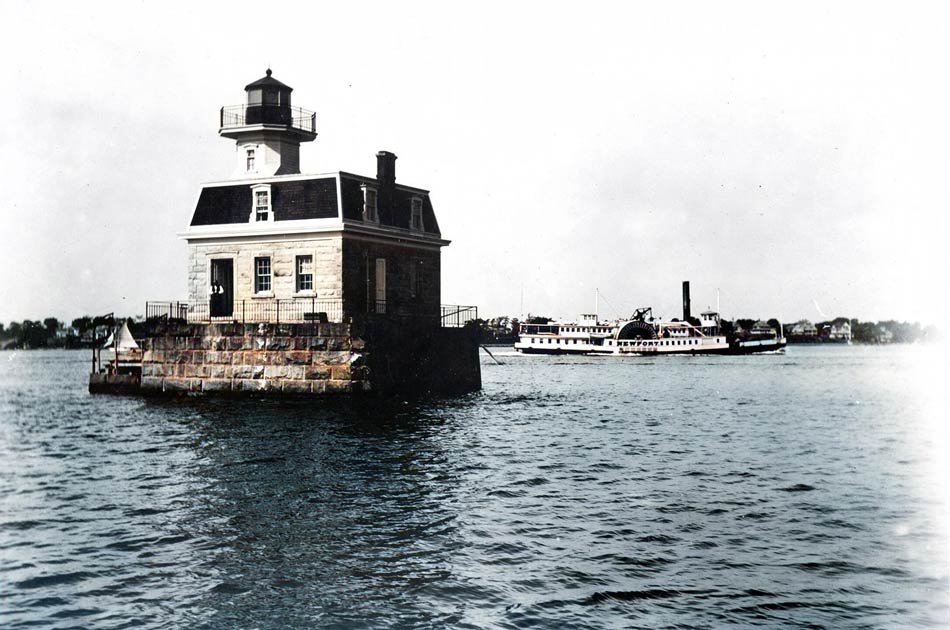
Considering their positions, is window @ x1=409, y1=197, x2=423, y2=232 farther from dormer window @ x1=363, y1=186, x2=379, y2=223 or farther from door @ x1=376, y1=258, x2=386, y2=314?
door @ x1=376, y1=258, x2=386, y2=314

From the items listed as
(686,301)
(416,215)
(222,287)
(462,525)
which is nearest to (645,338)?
(686,301)

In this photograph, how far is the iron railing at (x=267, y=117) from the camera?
38719mm

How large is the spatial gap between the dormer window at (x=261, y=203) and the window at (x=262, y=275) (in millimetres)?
1774

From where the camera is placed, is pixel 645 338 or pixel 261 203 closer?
pixel 261 203

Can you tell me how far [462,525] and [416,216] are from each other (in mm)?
28171

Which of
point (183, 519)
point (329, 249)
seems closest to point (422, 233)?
point (329, 249)

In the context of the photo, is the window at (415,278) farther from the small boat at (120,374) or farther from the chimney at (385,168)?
the small boat at (120,374)

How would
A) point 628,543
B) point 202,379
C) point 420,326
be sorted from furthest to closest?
point 420,326 → point 202,379 → point 628,543

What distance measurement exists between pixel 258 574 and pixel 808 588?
271 inches

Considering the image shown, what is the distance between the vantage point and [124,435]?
84.6 ft

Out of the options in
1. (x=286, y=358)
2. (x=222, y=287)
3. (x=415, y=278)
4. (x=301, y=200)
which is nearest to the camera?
(x=286, y=358)

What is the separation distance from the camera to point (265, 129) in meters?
38.3

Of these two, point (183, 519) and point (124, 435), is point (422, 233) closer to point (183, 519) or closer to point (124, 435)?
point (124, 435)

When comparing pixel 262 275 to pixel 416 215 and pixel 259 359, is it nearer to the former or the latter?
pixel 259 359
